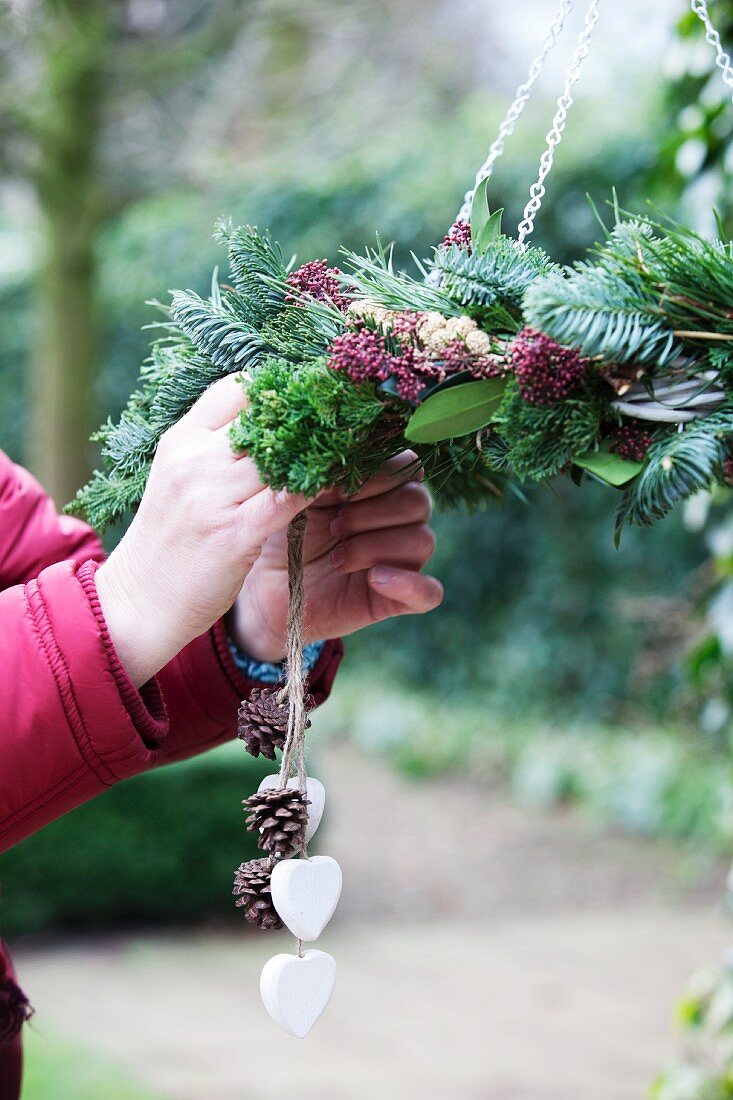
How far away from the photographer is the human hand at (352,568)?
126 cm

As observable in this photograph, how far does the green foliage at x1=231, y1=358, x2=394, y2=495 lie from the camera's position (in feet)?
3.05

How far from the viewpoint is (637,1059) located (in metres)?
3.88

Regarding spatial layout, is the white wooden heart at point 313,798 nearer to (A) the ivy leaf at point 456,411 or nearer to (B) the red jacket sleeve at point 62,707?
(B) the red jacket sleeve at point 62,707

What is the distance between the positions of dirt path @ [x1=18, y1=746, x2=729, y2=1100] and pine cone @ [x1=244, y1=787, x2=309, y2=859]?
9.77 ft

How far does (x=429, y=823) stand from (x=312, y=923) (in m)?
6.15

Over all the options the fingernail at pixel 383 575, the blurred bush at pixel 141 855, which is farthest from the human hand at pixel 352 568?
the blurred bush at pixel 141 855

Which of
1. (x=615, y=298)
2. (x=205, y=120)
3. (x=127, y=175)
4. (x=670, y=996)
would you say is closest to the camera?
(x=615, y=298)

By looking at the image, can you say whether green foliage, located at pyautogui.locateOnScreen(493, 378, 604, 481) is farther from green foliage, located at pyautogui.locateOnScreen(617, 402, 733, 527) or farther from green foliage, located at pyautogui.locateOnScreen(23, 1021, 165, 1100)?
green foliage, located at pyautogui.locateOnScreen(23, 1021, 165, 1100)

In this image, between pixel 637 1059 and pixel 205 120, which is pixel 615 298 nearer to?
pixel 637 1059

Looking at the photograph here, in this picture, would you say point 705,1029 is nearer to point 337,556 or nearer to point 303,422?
point 337,556

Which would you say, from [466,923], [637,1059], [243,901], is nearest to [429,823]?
[466,923]

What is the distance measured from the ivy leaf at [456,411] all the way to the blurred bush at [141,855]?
414 centimetres

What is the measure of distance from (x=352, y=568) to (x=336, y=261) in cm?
573

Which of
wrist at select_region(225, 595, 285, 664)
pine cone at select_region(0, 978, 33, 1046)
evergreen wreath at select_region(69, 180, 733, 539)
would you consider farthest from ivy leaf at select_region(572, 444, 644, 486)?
pine cone at select_region(0, 978, 33, 1046)
